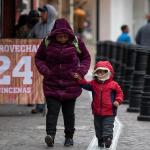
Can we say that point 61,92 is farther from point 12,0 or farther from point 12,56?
point 12,0

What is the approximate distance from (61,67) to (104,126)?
956 millimetres

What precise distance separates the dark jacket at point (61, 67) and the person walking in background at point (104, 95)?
21 cm

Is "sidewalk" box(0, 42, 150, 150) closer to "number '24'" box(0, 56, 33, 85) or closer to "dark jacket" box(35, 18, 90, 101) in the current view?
"number '24'" box(0, 56, 33, 85)

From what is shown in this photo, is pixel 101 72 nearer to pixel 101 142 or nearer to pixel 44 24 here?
pixel 101 142

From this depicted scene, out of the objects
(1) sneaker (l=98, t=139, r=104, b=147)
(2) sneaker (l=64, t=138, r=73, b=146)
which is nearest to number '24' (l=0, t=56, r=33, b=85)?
(2) sneaker (l=64, t=138, r=73, b=146)

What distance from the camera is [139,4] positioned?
3819cm

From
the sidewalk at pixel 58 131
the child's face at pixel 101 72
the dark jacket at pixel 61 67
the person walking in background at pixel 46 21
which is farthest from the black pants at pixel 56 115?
the person walking in background at pixel 46 21

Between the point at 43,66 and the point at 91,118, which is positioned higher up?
the point at 43,66

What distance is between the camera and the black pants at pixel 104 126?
384 inches

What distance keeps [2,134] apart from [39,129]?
2.39ft

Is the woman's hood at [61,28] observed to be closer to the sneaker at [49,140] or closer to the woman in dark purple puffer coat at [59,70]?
the woman in dark purple puffer coat at [59,70]

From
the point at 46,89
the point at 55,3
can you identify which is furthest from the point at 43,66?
the point at 55,3

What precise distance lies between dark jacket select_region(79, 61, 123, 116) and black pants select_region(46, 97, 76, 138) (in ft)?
1.38

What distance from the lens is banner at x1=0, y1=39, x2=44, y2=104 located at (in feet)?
43.0
